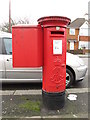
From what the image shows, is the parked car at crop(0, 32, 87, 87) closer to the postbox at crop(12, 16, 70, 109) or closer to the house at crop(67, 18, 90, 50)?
the postbox at crop(12, 16, 70, 109)

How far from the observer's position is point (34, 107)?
295cm

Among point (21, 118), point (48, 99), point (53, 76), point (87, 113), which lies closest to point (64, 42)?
point (53, 76)

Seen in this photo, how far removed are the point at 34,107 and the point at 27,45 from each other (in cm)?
133

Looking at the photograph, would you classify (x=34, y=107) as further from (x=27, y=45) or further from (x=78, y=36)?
(x=78, y=36)

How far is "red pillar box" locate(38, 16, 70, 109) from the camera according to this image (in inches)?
104

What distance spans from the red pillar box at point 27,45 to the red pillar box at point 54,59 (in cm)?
14

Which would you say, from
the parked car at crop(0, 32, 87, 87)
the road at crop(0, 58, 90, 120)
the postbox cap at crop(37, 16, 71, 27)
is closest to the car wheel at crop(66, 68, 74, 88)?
the parked car at crop(0, 32, 87, 87)

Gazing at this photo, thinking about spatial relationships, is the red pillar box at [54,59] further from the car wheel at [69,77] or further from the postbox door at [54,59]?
the car wheel at [69,77]

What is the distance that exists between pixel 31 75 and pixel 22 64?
56.3 inches

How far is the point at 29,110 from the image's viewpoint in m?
2.85

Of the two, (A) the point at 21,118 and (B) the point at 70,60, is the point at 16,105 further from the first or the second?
(B) the point at 70,60

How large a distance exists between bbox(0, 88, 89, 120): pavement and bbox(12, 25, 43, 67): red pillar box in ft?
3.09

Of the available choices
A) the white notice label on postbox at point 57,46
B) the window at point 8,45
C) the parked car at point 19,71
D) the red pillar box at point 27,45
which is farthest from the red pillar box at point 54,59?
the window at point 8,45

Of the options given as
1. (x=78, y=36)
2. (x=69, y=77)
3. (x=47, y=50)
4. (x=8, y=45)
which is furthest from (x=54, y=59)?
(x=78, y=36)
